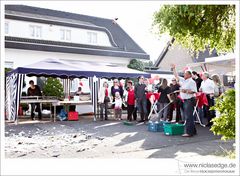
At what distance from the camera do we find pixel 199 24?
5367 mm

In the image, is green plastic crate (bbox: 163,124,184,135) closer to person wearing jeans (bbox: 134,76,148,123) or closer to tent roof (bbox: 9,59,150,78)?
person wearing jeans (bbox: 134,76,148,123)

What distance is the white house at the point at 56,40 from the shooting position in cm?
1708

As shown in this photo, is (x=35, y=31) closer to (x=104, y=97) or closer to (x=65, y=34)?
(x=65, y=34)

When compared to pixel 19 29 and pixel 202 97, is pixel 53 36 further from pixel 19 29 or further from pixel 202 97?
pixel 202 97

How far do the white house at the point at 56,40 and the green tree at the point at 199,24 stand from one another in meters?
12.5

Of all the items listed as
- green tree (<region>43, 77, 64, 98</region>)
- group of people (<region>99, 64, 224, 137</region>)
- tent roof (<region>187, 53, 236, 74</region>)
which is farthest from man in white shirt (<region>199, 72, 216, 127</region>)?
green tree (<region>43, 77, 64, 98</region>)

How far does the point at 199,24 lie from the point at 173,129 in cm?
339

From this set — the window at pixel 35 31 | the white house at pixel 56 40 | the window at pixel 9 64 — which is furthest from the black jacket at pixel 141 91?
the window at pixel 35 31

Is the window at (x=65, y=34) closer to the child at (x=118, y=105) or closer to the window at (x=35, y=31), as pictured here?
the window at (x=35, y=31)

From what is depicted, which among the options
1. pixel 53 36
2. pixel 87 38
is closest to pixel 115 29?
pixel 87 38

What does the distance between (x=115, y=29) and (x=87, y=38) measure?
489 cm

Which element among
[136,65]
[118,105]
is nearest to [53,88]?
[118,105]

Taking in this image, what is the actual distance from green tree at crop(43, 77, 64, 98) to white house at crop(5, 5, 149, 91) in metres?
1.96

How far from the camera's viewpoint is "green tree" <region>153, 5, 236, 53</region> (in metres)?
4.89
